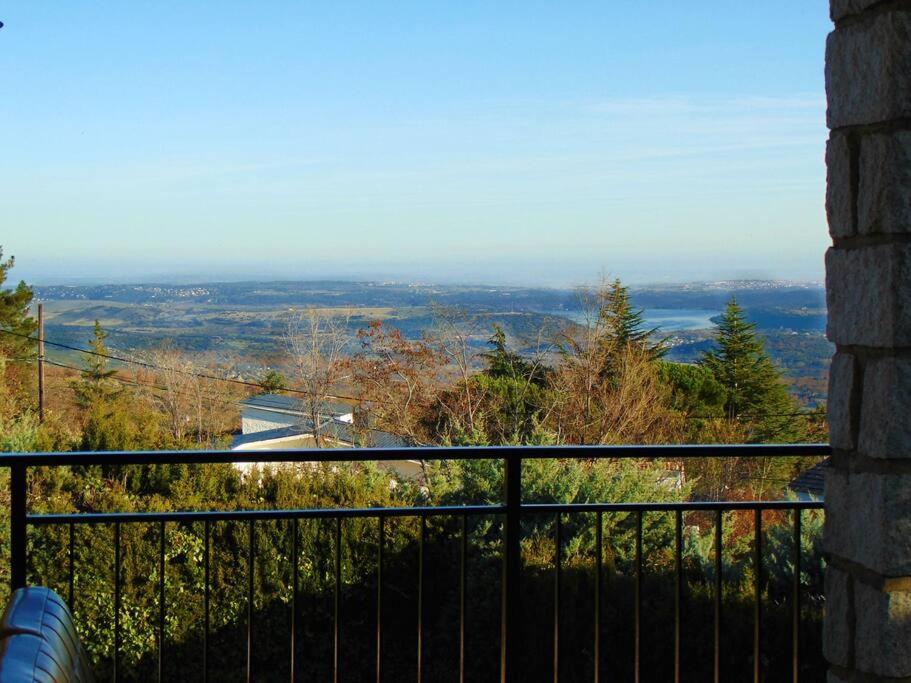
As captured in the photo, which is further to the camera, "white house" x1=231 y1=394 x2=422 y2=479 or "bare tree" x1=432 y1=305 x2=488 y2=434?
"white house" x1=231 y1=394 x2=422 y2=479

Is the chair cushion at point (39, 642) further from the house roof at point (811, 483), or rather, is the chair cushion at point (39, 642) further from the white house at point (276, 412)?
the white house at point (276, 412)

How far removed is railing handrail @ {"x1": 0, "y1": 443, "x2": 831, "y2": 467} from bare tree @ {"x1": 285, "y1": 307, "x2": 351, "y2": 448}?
19.3 meters

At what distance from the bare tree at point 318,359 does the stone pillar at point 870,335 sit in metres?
19.9

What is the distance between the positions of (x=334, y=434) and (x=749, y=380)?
11.7m

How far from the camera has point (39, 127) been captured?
3503 cm

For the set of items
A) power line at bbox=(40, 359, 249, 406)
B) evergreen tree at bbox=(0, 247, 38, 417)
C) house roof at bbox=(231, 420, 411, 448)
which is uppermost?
evergreen tree at bbox=(0, 247, 38, 417)

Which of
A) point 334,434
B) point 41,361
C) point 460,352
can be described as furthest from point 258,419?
point 460,352

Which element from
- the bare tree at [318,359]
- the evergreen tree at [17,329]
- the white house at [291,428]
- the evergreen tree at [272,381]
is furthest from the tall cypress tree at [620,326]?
the evergreen tree at [17,329]

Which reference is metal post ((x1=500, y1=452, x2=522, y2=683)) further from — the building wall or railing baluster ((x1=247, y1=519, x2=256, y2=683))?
the building wall

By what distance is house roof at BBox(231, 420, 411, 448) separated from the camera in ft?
69.9

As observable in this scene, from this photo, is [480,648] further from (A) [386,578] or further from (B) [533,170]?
(B) [533,170]

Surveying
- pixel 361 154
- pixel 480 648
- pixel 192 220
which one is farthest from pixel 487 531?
pixel 192 220

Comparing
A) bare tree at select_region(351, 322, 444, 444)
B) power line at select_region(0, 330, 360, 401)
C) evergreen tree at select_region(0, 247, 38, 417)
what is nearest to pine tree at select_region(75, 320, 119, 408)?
power line at select_region(0, 330, 360, 401)

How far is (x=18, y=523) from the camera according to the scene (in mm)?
2275
